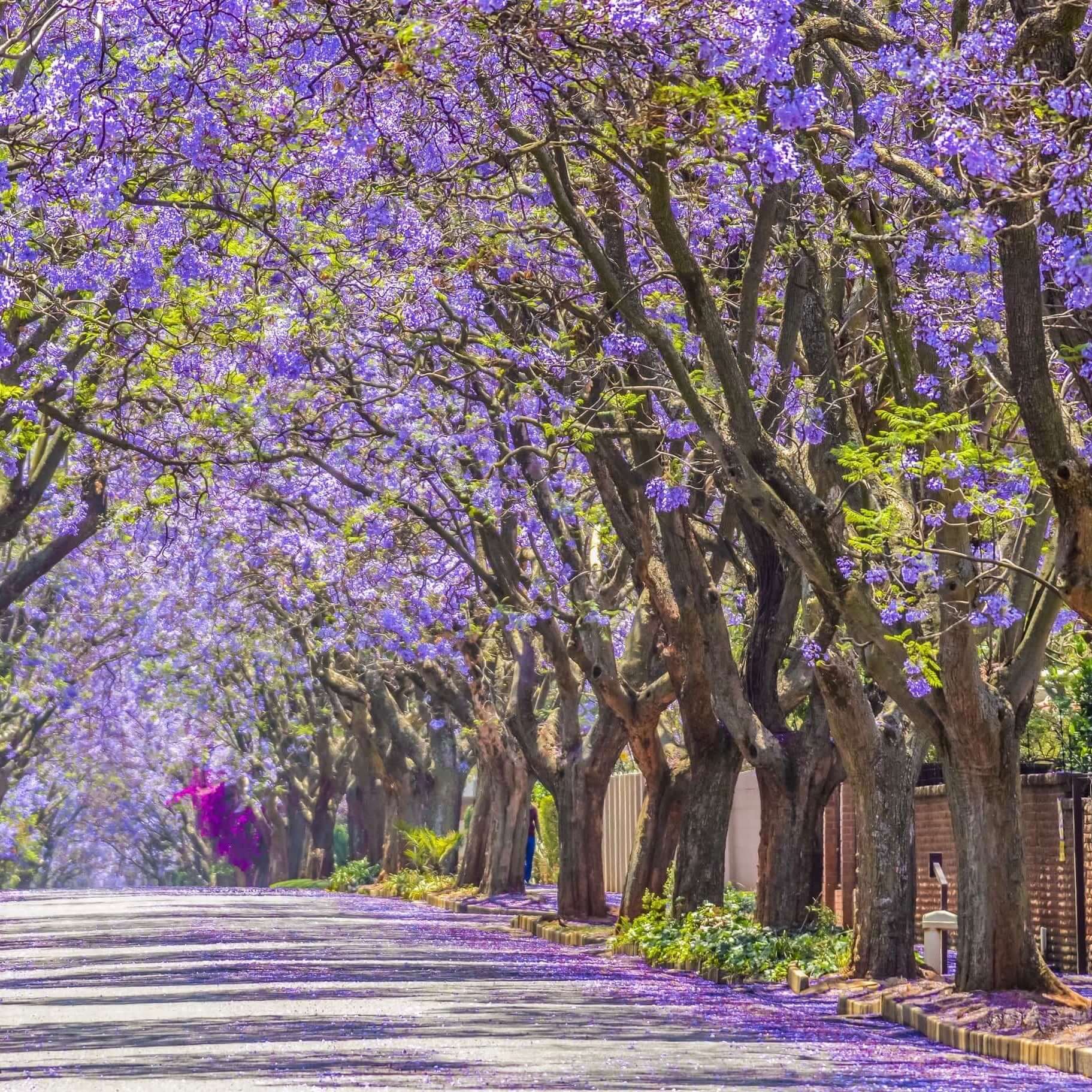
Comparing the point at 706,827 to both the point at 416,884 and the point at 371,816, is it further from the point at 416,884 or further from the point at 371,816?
the point at 371,816

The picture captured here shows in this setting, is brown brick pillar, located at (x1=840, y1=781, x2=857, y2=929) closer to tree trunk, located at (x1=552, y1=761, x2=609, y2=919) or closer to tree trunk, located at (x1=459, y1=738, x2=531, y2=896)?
tree trunk, located at (x1=552, y1=761, x2=609, y2=919)

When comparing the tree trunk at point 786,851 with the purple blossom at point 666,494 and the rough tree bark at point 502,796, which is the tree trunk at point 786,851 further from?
the rough tree bark at point 502,796

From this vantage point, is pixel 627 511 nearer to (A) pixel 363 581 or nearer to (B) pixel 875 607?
(B) pixel 875 607

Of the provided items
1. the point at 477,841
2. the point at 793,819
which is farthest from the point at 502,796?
the point at 793,819

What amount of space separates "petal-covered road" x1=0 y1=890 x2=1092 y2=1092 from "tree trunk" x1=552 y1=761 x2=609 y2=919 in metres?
3.05

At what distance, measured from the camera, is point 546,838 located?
48.7 metres

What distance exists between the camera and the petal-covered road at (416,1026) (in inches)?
388

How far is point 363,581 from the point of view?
29453 millimetres

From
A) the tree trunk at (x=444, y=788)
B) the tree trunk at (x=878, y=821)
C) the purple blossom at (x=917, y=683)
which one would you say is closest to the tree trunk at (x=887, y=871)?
the tree trunk at (x=878, y=821)

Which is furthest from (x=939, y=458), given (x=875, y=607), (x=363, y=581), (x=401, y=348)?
(x=363, y=581)

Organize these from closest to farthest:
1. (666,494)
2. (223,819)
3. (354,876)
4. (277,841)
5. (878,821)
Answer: (878,821) < (666,494) < (354,876) < (277,841) < (223,819)

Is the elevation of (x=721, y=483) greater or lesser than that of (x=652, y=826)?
greater

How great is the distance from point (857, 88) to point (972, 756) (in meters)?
4.63

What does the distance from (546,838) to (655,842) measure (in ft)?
88.7
